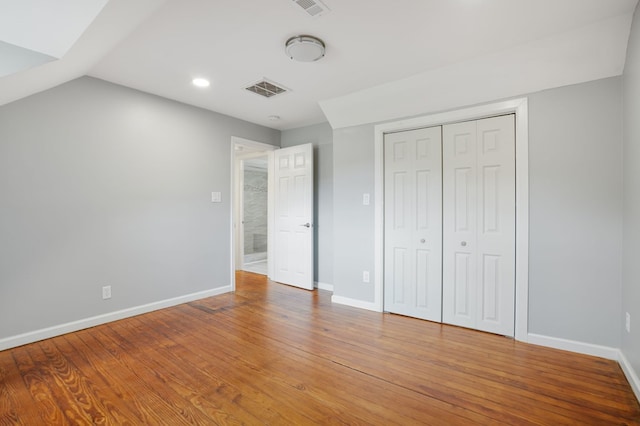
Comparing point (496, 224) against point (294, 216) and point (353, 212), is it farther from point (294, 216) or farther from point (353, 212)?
point (294, 216)

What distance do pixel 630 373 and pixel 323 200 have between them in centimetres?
334

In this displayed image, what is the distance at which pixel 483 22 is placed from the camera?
1951mm

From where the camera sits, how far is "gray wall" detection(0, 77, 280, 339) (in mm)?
2395

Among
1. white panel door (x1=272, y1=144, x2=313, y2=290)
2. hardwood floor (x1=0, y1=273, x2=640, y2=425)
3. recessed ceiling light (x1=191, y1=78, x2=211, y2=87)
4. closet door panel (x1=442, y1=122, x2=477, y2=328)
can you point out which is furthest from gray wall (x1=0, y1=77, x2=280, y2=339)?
closet door panel (x1=442, y1=122, x2=477, y2=328)

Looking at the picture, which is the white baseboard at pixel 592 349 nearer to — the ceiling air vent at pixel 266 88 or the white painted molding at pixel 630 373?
the white painted molding at pixel 630 373

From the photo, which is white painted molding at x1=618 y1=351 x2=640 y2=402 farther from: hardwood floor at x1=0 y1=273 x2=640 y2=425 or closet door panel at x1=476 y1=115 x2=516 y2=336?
closet door panel at x1=476 y1=115 x2=516 y2=336

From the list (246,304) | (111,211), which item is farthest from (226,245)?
(111,211)

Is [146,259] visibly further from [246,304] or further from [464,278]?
[464,278]

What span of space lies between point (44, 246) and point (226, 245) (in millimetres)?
1855

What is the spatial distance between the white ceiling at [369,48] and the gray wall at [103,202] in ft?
1.00

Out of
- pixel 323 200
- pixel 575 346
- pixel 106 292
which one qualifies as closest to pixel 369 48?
pixel 323 200

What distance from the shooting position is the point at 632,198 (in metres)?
1.89

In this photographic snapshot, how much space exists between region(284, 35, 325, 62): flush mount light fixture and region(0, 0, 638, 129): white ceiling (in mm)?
61

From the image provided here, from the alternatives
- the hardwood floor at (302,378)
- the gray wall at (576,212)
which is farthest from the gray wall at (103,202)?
the gray wall at (576,212)
